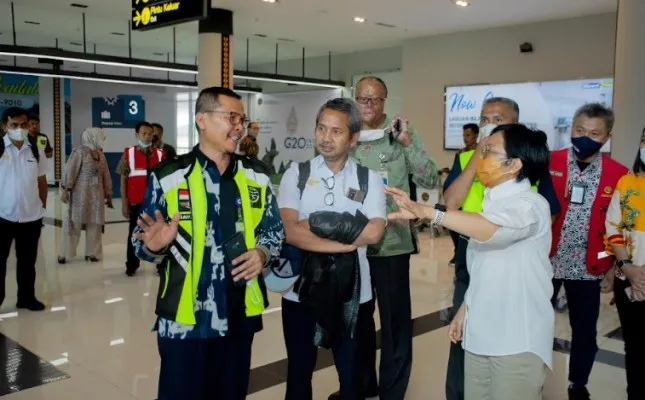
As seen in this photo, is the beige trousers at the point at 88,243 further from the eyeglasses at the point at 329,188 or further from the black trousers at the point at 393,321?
the eyeglasses at the point at 329,188

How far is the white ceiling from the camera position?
8.73 meters

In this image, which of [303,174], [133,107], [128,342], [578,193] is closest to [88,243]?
[128,342]

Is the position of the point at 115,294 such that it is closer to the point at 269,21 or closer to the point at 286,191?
the point at 286,191

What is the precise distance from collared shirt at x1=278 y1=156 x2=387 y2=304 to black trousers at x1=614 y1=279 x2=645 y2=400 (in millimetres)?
1256

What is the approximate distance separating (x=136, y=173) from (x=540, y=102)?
699 cm

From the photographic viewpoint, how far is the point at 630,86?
13.8 ft

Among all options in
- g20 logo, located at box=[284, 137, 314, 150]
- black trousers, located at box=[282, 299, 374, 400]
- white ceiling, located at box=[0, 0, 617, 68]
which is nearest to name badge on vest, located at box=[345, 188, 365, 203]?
black trousers, located at box=[282, 299, 374, 400]

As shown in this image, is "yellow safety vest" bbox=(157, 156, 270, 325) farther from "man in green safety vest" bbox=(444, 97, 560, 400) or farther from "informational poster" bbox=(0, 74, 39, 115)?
"informational poster" bbox=(0, 74, 39, 115)

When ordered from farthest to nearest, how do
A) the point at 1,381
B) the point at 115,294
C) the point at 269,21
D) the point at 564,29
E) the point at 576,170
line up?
the point at 269,21 → the point at 564,29 → the point at 115,294 → the point at 1,381 → the point at 576,170

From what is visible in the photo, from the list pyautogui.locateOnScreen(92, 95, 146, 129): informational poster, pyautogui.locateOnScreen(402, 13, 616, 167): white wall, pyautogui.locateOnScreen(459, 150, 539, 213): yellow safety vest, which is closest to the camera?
pyautogui.locateOnScreen(459, 150, 539, 213): yellow safety vest

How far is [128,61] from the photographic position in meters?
9.66

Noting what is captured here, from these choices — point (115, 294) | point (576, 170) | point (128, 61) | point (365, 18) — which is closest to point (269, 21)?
point (365, 18)

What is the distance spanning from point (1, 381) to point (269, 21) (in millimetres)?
8356

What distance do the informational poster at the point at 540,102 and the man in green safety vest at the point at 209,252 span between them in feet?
26.6
